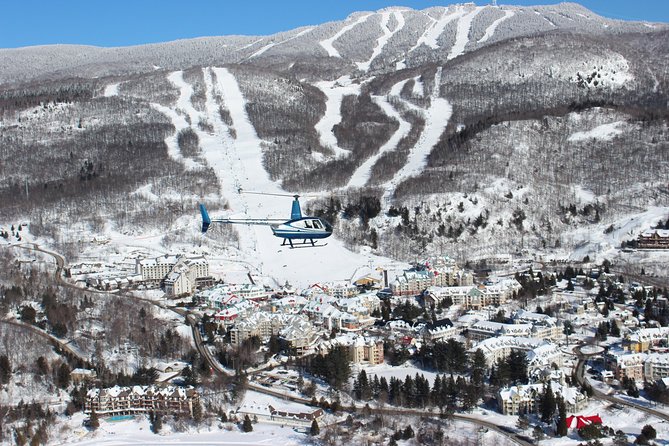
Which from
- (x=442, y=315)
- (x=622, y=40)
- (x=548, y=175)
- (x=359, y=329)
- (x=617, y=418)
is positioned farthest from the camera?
(x=622, y=40)

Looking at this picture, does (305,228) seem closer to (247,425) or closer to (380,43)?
(247,425)

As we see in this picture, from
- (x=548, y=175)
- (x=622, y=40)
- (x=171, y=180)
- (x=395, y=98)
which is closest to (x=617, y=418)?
(x=548, y=175)

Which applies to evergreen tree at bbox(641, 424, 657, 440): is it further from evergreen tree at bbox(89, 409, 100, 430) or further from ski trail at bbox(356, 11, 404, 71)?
ski trail at bbox(356, 11, 404, 71)

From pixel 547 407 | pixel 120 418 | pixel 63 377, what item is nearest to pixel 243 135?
pixel 63 377

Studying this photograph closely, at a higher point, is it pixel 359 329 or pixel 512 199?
pixel 512 199

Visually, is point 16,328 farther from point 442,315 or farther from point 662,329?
point 662,329

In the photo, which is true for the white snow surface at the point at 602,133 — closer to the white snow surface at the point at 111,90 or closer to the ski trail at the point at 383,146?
the ski trail at the point at 383,146

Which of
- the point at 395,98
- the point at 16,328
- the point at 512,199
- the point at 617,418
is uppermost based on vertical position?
the point at 395,98

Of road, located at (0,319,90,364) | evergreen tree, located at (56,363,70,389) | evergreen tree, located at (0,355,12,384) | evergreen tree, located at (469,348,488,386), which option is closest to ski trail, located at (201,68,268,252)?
road, located at (0,319,90,364)
